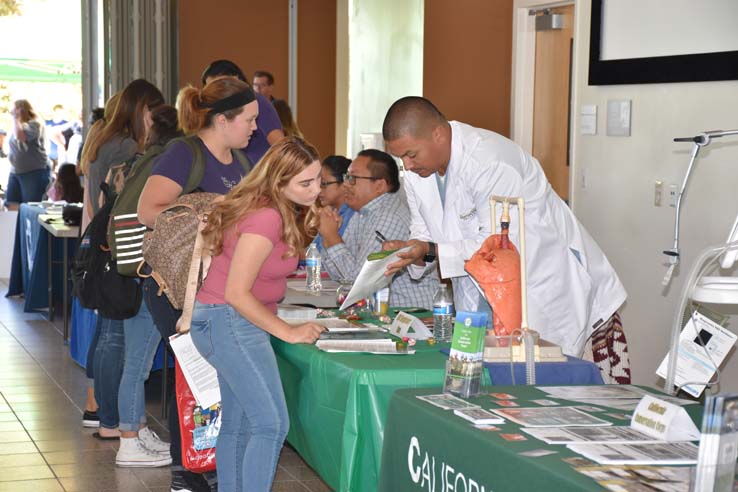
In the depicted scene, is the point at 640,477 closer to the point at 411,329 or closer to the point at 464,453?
the point at 464,453

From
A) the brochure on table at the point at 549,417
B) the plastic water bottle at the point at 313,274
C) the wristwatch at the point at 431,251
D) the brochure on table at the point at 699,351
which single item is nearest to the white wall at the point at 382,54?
the plastic water bottle at the point at 313,274

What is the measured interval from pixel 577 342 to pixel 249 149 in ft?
6.36

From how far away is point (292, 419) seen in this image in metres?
3.58

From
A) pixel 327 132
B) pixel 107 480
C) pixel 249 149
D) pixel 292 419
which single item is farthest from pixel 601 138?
pixel 327 132

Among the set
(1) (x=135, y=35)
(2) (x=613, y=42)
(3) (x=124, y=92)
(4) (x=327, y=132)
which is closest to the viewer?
(3) (x=124, y=92)

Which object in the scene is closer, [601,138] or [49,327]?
[601,138]

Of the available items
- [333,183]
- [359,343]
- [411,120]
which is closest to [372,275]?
[359,343]

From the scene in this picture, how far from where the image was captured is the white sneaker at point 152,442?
4238 millimetres

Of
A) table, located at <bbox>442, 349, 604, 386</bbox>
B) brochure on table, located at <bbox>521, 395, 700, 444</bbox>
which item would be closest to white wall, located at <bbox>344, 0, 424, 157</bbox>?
table, located at <bbox>442, 349, 604, 386</bbox>

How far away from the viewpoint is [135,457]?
4164mm

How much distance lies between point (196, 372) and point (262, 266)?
0.59m

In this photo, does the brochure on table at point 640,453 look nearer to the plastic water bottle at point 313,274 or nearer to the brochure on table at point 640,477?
the brochure on table at point 640,477

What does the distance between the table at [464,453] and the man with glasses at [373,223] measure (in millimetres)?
1692

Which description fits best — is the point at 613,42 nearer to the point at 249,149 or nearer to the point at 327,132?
the point at 249,149
